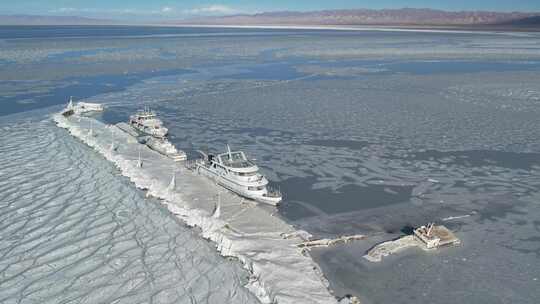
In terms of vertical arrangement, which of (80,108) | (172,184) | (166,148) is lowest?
(172,184)

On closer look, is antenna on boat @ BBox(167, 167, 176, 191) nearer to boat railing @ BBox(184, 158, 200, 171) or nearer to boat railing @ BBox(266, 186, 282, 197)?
boat railing @ BBox(184, 158, 200, 171)

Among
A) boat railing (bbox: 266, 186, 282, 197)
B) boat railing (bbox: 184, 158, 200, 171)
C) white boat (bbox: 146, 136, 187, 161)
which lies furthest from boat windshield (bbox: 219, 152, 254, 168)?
white boat (bbox: 146, 136, 187, 161)

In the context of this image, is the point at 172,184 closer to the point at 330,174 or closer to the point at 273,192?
the point at 273,192

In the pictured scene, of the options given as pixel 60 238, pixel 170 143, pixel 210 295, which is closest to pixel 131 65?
pixel 170 143

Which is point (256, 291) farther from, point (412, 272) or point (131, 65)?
point (131, 65)

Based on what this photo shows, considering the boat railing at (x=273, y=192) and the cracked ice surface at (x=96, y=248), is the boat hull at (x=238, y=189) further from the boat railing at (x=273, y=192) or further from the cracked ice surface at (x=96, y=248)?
the cracked ice surface at (x=96, y=248)

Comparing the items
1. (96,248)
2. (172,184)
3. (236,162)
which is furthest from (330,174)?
(96,248)

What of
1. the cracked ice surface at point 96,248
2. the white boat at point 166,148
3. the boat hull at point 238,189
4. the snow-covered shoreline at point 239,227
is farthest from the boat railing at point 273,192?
the white boat at point 166,148
